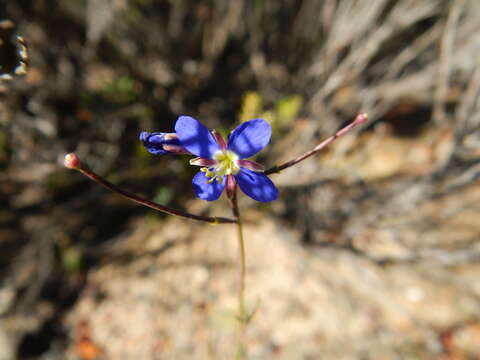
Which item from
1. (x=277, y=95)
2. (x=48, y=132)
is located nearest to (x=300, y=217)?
(x=277, y=95)

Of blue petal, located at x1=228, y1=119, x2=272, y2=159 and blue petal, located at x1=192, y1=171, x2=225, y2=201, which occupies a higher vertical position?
blue petal, located at x1=228, y1=119, x2=272, y2=159

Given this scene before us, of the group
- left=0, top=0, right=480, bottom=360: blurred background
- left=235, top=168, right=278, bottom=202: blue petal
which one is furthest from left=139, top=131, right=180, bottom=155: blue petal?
left=0, top=0, right=480, bottom=360: blurred background

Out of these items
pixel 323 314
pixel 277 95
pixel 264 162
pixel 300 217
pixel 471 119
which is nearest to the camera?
pixel 471 119

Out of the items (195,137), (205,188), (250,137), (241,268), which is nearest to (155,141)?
(195,137)

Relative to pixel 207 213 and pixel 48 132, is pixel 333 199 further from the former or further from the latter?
pixel 48 132

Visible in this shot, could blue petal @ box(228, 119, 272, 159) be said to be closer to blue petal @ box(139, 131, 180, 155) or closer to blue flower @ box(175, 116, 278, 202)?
blue flower @ box(175, 116, 278, 202)

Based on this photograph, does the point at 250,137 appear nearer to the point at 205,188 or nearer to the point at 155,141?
the point at 205,188
